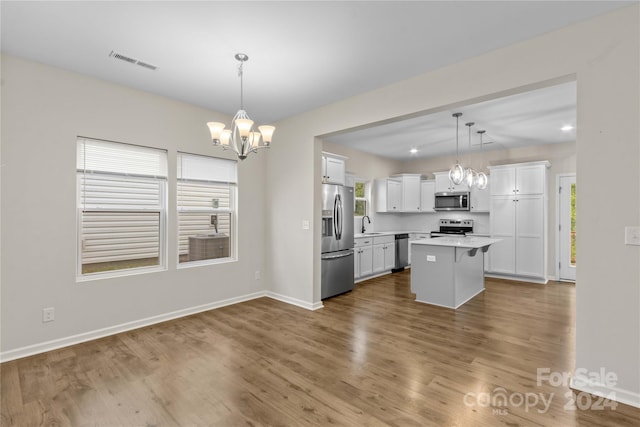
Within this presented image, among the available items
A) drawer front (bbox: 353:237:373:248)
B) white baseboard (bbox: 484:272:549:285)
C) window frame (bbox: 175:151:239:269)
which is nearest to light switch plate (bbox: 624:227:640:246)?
drawer front (bbox: 353:237:373:248)

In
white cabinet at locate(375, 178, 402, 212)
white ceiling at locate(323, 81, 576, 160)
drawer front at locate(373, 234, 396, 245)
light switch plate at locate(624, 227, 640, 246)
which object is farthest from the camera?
white cabinet at locate(375, 178, 402, 212)

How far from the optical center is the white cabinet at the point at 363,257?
595 centimetres

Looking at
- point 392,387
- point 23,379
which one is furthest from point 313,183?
point 23,379

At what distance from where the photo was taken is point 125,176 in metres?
3.64

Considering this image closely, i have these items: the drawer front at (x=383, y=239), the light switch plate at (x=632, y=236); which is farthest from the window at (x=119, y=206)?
the light switch plate at (x=632, y=236)

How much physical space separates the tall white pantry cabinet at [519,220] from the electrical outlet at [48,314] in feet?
24.1

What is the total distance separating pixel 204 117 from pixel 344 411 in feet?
13.0

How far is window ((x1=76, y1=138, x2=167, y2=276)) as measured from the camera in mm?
3371

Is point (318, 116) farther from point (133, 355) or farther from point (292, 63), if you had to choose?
point (133, 355)

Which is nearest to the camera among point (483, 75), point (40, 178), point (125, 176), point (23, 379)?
point (23, 379)

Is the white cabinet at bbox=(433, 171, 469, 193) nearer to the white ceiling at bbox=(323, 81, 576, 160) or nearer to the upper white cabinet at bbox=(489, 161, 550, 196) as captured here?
the white ceiling at bbox=(323, 81, 576, 160)

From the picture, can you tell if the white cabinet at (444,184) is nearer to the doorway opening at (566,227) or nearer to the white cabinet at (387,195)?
the white cabinet at (387,195)

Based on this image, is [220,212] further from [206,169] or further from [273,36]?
[273,36]

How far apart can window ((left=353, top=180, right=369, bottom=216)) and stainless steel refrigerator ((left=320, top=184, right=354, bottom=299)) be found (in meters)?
1.70
